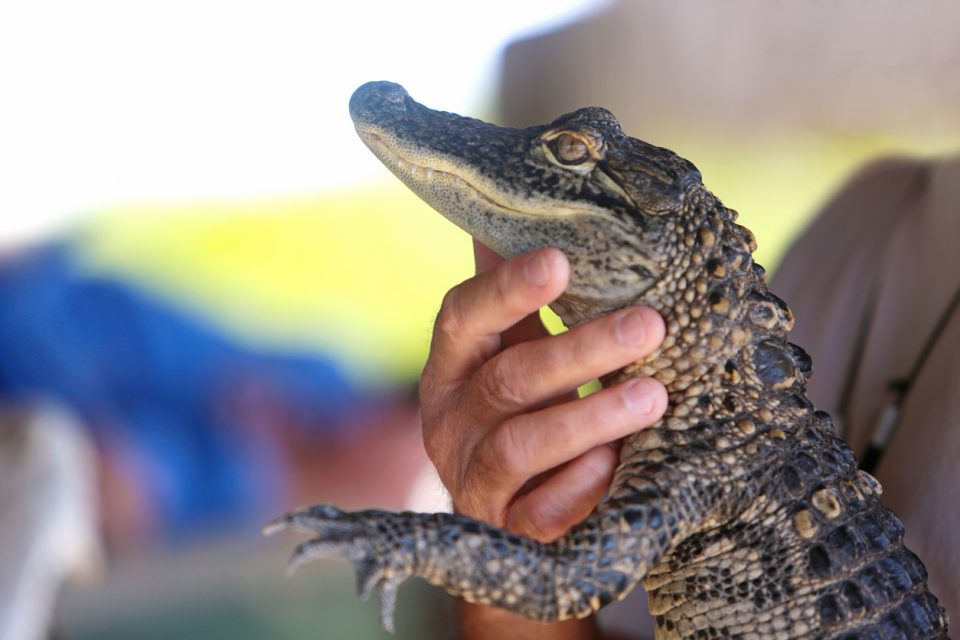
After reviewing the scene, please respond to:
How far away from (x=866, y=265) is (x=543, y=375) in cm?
84

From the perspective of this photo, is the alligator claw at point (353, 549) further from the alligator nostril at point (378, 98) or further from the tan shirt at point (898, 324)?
the tan shirt at point (898, 324)

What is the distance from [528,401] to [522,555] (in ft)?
0.71

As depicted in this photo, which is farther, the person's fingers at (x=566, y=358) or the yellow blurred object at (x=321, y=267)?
the yellow blurred object at (x=321, y=267)

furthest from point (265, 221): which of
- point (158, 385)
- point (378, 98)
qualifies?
point (378, 98)

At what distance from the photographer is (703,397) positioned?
3.03 feet

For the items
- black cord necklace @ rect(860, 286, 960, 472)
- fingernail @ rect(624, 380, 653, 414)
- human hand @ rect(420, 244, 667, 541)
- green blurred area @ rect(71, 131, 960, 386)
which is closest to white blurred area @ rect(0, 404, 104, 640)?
green blurred area @ rect(71, 131, 960, 386)

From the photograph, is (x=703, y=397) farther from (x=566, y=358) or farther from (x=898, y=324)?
(x=898, y=324)

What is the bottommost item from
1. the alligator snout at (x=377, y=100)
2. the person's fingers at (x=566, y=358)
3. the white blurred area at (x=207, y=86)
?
the person's fingers at (x=566, y=358)

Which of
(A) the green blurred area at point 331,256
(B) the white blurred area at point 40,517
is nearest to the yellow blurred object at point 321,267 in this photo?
(A) the green blurred area at point 331,256

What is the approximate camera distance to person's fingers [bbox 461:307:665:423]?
2.93 ft

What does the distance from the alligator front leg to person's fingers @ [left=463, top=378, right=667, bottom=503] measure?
10 centimetres

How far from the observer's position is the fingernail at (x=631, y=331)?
35.0 inches

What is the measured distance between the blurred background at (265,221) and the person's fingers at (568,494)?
6.59 feet

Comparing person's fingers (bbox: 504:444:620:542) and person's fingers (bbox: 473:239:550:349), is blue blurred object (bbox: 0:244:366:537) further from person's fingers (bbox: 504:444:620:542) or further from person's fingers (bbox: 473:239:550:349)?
person's fingers (bbox: 504:444:620:542)
